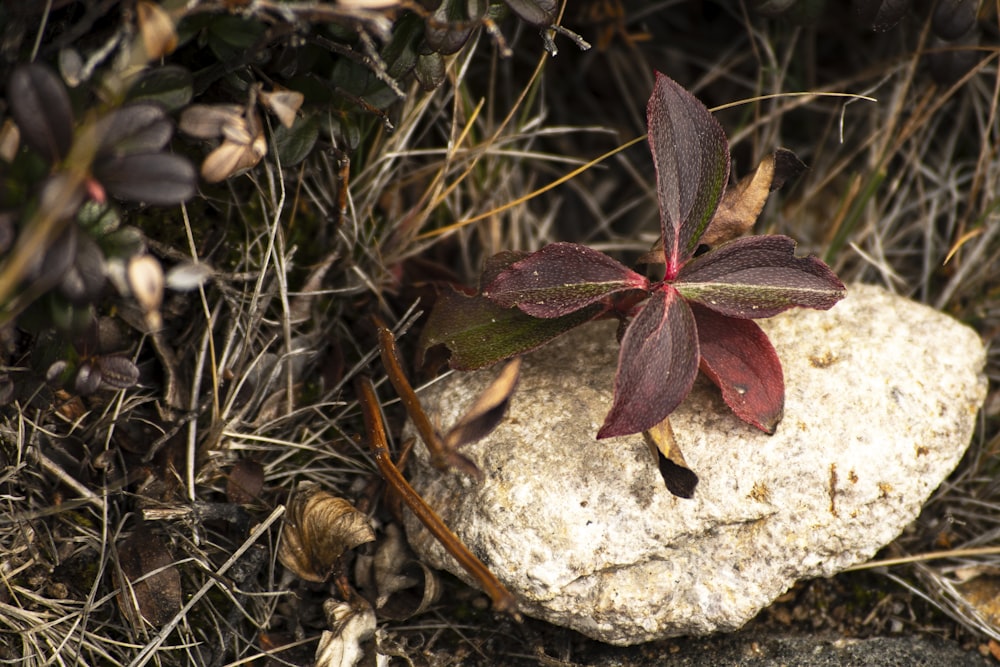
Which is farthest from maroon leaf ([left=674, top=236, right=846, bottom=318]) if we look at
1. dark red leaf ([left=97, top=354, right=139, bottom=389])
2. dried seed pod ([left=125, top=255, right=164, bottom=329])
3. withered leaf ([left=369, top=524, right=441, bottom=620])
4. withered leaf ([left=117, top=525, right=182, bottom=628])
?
withered leaf ([left=117, top=525, right=182, bottom=628])

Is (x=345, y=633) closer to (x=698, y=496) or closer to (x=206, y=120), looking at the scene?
(x=698, y=496)

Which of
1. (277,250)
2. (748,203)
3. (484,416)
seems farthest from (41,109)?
(748,203)

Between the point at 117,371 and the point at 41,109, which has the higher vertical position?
the point at 41,109

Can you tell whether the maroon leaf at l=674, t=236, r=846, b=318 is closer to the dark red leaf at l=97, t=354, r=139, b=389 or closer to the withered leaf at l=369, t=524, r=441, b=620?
the withered leaf at l=369, t=524, r=441, b=620

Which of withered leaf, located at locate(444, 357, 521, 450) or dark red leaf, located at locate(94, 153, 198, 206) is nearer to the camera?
dark red leaf, located at locate(94, 153, 198, 206)

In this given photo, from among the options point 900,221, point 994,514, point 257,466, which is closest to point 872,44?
point 900,221
